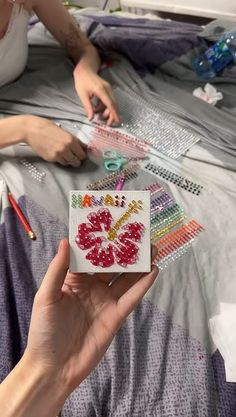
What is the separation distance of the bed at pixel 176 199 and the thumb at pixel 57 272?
164 mm

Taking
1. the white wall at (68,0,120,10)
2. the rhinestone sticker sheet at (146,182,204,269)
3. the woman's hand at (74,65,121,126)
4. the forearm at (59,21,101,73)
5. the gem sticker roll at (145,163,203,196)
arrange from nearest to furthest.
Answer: the rhinestone sticker sheet at (146,182,204,269) < the gem sticker roll at (145,163,203,196) < the woman's hand at (74,65,121,126) < the forearm at (59,21,101,73) < the white wall at (68,0,120,10)

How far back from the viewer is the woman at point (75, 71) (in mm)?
1017

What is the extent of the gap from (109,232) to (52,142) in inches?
14.7

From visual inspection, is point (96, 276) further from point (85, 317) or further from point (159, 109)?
point (159, 109)

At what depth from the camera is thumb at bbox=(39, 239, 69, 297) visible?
25.9 inches

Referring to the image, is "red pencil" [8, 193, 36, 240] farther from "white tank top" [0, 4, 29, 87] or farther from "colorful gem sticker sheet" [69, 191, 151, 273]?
"white tank top" [0, 4, 29, 87]

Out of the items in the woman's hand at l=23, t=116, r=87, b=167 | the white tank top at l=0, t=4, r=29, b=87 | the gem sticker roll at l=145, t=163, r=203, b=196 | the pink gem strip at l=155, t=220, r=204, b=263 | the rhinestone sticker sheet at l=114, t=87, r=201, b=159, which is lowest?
the pink gem strip at l=155, t=220, r=204, b=263

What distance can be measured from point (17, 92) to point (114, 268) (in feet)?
2.37

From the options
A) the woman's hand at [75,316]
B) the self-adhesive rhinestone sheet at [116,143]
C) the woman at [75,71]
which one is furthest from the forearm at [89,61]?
the woman's hand at [75,316]

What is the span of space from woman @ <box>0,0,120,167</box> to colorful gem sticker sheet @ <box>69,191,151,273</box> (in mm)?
310

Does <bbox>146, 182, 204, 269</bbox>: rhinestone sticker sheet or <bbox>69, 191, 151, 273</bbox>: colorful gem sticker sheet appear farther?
<bbox>146, 182, 204, 269</bbox>: rhinestone sticker sheet

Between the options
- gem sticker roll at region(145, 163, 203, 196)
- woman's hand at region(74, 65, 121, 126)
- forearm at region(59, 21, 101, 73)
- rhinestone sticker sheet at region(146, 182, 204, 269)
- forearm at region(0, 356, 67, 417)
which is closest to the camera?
forearm at region(0, 356, 67, 417)

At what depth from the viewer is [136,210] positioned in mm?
732

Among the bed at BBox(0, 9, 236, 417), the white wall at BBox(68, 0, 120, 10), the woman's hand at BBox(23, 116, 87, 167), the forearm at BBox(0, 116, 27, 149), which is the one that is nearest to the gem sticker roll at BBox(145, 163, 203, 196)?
the bed at BBox(0, 9, 236, 417)
